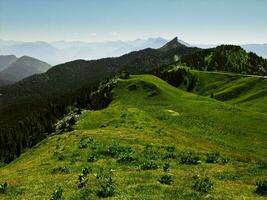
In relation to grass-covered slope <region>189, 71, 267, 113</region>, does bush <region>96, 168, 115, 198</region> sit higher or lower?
higher

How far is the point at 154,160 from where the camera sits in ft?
103

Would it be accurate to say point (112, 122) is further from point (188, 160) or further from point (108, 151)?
point (188, 160)

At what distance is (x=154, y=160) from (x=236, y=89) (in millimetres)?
107729

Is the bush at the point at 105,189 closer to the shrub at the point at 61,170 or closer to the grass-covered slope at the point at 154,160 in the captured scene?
the grass-covered slope at the point at 154,160

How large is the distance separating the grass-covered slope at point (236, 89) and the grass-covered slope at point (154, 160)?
32947 millimetres

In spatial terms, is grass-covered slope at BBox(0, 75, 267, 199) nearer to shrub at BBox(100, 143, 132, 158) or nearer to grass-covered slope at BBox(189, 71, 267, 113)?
shrub at BBox(100, 143, 132, 158)

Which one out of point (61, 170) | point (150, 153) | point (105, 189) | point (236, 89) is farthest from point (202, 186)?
point (236, 89)

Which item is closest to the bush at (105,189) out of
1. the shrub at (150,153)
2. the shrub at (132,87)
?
the shrub at (150,153)

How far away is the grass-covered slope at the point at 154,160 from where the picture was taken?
19994 millimetres

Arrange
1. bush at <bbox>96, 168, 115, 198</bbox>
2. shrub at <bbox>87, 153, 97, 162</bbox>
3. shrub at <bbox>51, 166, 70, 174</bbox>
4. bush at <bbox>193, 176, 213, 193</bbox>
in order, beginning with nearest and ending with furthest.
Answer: bush at <bbox>96, 168, 115, 198</bbox> < bush at <bbox>193, 176, 213, 193</bbox> < shrub at <bbox>51, 166, 70, 174</bbox> < shrub at <bbox>87, 153, 97, 162</bbox>

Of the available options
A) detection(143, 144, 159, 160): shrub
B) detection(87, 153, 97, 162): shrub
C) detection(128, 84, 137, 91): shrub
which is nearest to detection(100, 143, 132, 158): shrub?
detection(87, 153, 97, 162): shrub

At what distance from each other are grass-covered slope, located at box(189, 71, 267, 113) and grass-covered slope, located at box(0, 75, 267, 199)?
32.9 metres

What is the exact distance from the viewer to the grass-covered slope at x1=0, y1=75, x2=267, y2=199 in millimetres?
19994

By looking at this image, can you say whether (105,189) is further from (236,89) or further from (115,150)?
(236,89)
